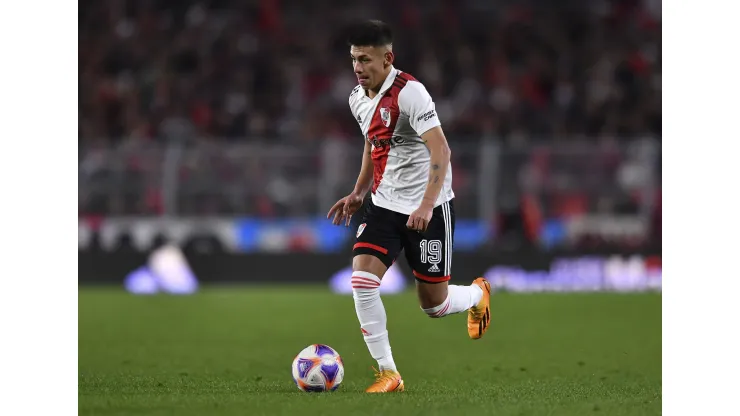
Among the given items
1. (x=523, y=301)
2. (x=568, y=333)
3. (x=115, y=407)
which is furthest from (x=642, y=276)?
(x=115, y=407)

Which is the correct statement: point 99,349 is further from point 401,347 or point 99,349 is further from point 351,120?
point 351,120

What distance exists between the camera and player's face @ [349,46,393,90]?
21.9 feet

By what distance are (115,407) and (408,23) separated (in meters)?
18.3

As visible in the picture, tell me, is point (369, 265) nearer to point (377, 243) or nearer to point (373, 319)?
point (377, 243)

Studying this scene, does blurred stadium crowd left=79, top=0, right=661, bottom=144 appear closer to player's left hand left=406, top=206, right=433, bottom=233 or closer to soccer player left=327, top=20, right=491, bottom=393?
soccer player left=327, top=20, right=491, bottom=393

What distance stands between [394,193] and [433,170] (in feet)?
1.74

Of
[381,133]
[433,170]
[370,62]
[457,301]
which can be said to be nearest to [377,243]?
[433,170]

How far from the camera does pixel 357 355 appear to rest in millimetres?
9289

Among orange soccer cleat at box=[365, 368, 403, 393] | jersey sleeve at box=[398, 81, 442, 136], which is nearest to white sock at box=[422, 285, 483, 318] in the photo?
orange soccer cleat at box=[365, 368, 403, 393]

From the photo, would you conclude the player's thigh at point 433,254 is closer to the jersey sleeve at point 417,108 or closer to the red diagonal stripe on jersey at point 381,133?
the red diagonal stripe on jersey at point 381,133

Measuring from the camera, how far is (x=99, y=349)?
9562mm

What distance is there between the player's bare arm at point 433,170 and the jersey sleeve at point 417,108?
0.05 metres

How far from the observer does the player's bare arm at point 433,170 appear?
6449 mm

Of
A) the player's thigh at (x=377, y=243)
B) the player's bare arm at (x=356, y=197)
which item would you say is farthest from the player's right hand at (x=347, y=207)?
the player's thigh at (x=377, y=243)
